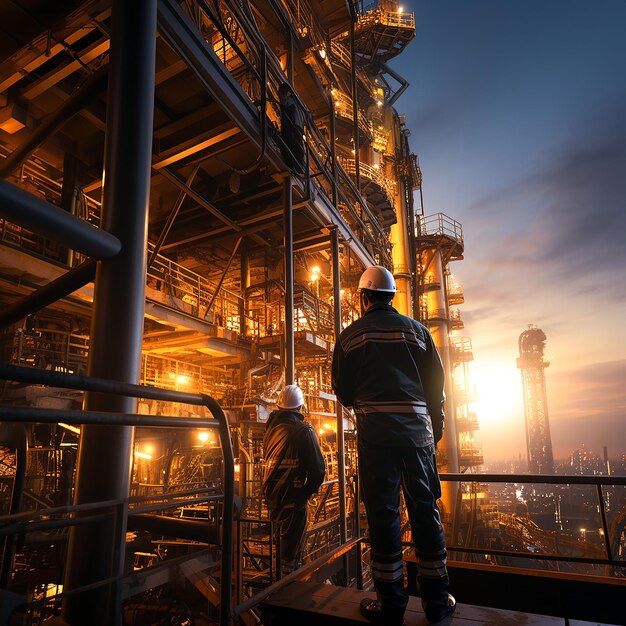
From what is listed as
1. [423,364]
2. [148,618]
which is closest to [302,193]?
[423,364]

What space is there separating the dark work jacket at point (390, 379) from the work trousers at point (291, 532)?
272cm

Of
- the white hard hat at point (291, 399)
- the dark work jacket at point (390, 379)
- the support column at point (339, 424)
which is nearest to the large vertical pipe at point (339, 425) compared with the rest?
the support column at point (339, 424)

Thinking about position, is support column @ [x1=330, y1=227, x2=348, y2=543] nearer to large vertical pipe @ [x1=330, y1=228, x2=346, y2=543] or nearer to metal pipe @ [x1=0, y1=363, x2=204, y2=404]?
large vertical pipe @ [x1=330, y1=228, x2=346, y2=543]

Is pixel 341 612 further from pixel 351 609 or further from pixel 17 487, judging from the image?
pixel 17 487

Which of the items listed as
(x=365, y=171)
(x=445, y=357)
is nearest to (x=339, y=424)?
(x=365, y=171)

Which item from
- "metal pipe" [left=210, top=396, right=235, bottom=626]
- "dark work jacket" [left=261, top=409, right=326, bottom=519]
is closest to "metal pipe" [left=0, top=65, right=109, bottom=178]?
Result: "metal pipe" [left=210, top=396, right=235, bottom=626]

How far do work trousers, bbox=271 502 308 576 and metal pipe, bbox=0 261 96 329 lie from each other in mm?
4214

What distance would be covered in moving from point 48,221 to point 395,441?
7.18ft

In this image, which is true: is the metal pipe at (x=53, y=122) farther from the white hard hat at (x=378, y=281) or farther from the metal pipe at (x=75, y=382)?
the white hard hat at (x=378, y=281)

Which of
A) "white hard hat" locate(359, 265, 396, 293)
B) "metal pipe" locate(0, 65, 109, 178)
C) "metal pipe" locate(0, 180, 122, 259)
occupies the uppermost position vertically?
"metal pipe" locate(0, 65, 109, 178)

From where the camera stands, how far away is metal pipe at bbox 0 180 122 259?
1.25 m

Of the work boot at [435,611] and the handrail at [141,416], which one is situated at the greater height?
the handrail at [141,416]

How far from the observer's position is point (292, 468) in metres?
5.05

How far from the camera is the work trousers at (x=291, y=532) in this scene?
5121 mm
